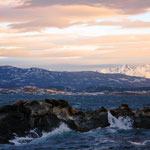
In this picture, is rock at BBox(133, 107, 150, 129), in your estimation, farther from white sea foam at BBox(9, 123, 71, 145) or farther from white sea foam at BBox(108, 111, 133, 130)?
white sea foam at BBox(9, 123, 71, 145)

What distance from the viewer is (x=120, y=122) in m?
50.6

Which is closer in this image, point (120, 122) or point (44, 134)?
point (44, 134)

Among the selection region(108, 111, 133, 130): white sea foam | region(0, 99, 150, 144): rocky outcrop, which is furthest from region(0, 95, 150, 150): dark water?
region(108, 111, 133, 130): white sea foam

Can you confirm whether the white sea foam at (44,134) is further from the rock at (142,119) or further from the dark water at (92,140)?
the rock at (142,119)

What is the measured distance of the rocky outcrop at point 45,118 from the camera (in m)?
40.6

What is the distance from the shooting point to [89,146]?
33656 mm

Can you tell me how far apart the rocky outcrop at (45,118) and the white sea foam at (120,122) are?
62 cm

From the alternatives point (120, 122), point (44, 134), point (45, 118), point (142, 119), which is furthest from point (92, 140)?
point (142, 119)

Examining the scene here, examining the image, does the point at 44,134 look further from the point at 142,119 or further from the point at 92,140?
the point at 142,119

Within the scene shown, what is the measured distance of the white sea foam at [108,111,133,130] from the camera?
49312mm

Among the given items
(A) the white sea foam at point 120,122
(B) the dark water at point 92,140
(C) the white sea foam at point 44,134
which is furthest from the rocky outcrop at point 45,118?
(B) the dark water at point 92,140

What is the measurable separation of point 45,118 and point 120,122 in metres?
13.5

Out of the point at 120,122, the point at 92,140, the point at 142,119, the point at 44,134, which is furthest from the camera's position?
the point at 120,122

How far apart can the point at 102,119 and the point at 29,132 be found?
13.2m
